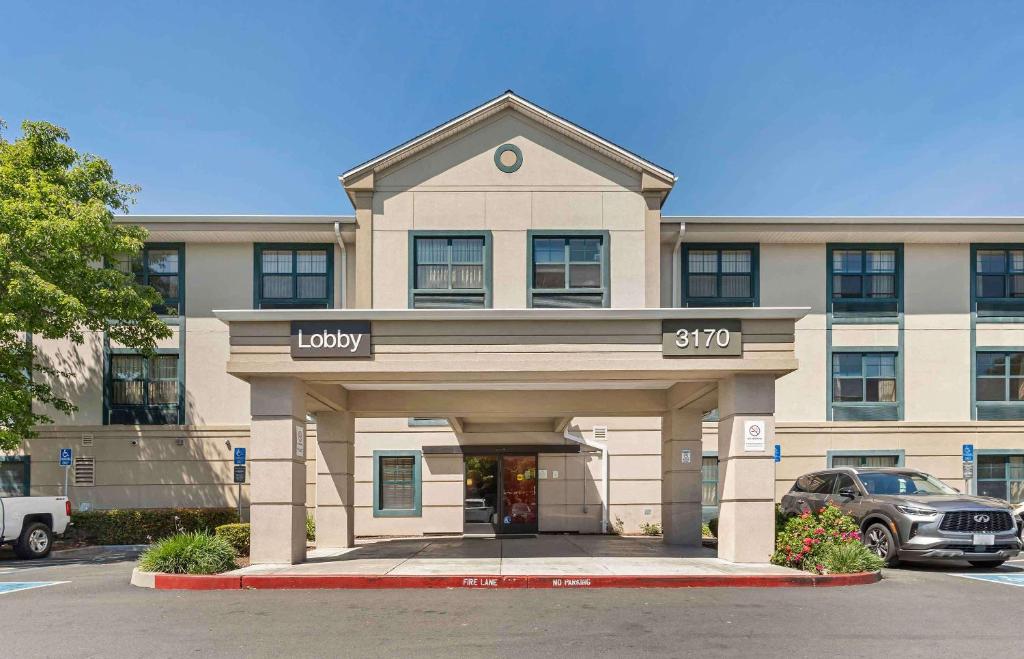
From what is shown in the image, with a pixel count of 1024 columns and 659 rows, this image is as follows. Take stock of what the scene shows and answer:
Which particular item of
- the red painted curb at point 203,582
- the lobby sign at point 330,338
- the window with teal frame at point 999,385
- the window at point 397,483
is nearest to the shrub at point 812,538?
the lobby sign at point 330,338

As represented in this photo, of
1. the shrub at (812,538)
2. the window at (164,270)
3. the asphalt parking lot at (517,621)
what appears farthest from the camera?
the window at (164,270)

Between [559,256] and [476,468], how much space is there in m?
6.81

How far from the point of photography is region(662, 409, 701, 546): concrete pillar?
18969mm

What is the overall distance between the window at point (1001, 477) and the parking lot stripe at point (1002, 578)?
36.9 ft

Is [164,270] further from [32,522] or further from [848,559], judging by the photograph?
[848,559]

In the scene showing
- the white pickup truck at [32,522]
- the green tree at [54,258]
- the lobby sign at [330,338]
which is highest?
the green tree at [54,258]

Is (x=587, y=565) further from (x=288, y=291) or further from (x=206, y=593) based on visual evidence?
(x=288, y=291)

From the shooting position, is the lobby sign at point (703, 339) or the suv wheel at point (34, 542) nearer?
the lobby sign at point (703, 339)

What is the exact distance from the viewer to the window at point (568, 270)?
2125cm

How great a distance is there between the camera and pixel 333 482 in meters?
18.6

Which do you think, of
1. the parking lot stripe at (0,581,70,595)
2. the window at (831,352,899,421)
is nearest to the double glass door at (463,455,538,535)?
the window at (831,352,899,421)

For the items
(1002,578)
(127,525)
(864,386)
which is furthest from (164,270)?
(1002,578)

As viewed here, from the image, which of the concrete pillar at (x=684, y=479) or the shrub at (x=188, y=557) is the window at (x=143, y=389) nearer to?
the shrub at (x=188, y=557)

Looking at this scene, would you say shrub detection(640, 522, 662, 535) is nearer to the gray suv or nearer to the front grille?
the gray suv
